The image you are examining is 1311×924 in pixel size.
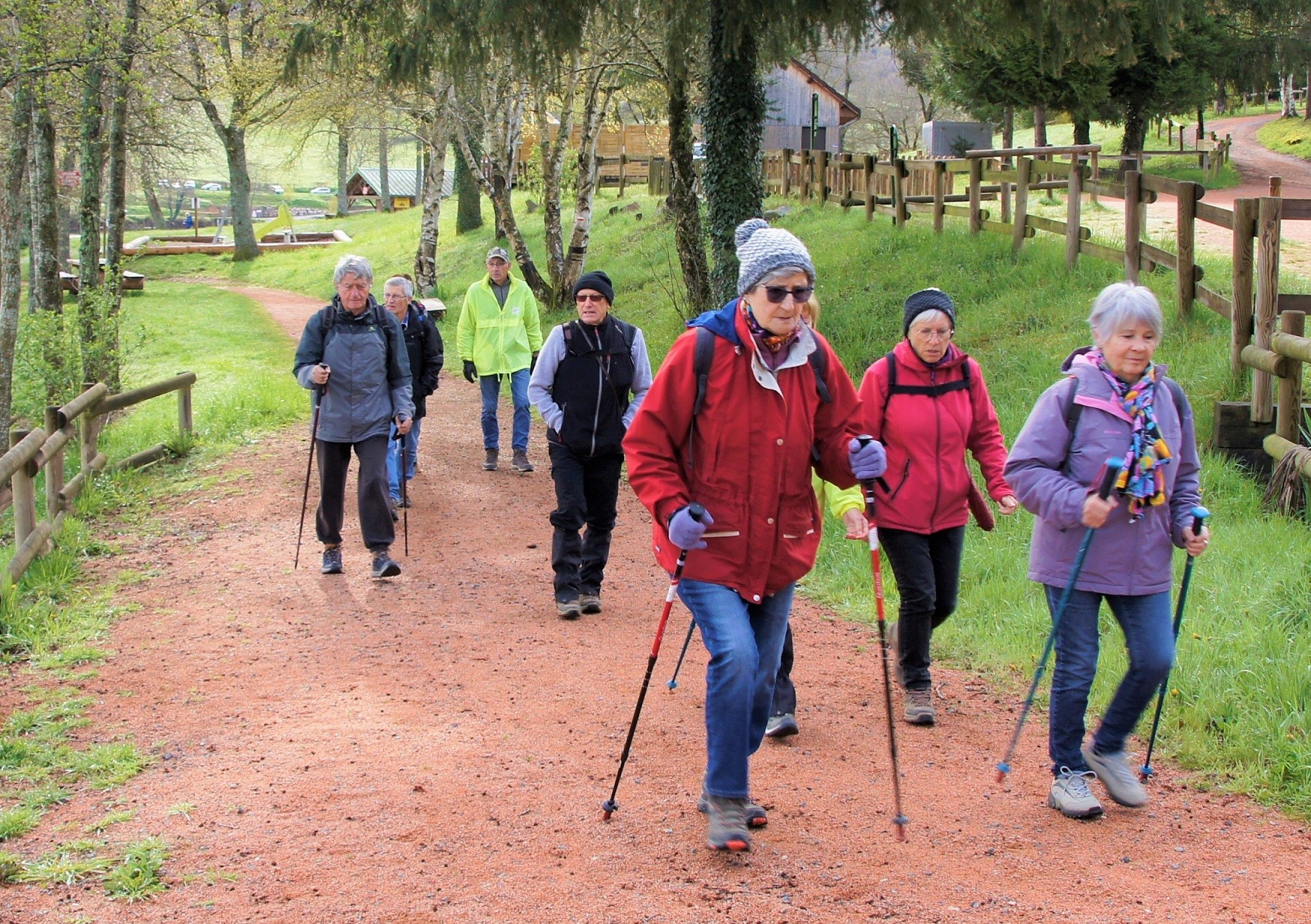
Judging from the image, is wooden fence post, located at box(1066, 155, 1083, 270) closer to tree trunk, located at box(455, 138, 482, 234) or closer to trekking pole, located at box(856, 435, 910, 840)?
trekking pole, located at box(856, 435, 910, 840)

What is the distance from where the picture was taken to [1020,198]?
1523 centimetres

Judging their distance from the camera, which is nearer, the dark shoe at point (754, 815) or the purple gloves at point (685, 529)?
the purple gloves at point (685, 529)

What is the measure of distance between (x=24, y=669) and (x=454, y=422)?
817 centimetres

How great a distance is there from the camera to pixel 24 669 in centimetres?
707

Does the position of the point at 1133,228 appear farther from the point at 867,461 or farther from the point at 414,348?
the point at 867,461

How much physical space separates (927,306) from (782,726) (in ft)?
6.38

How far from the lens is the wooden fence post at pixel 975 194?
667 inches

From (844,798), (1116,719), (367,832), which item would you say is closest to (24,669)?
(367,832)

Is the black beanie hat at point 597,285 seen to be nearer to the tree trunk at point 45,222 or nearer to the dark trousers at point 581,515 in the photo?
the dark trousers at point 581,515

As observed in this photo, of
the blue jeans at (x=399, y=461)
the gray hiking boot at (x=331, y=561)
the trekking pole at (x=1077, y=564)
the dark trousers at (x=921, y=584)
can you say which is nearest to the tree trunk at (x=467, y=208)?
the blue jeans at (x=399, y=461)

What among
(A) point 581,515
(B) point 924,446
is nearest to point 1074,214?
(A) point 581,515

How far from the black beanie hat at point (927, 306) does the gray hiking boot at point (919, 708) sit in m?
1.65

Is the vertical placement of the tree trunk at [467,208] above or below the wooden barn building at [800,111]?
below

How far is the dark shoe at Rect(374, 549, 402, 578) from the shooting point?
341 inches
